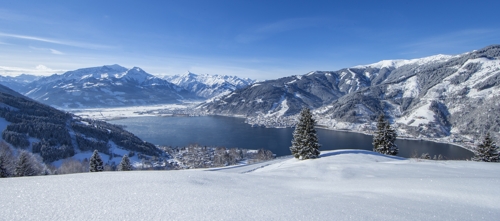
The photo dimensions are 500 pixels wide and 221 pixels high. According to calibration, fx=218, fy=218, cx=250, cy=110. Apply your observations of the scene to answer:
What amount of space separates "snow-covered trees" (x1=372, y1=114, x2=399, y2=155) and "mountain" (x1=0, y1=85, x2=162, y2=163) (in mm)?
65740

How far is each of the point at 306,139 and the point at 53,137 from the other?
78.1 metres

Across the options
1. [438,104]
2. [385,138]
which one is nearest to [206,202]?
[385,138]

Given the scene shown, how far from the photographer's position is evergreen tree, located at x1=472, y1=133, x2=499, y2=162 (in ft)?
72.8

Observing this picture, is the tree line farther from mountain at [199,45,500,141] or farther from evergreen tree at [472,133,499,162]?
mountain at [199,45,500,141]

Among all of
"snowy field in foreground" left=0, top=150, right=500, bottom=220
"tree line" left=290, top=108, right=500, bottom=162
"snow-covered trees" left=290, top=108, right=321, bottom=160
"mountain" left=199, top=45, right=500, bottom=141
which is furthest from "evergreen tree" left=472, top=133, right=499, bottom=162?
"mountain" left=199, top=45, right=500, bottom=141

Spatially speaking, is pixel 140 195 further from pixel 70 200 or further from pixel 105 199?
pixel 70 200

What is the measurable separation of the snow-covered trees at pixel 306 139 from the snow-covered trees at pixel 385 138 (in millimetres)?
10357

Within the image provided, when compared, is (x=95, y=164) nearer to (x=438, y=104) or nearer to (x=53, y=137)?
(x=53, y=137)

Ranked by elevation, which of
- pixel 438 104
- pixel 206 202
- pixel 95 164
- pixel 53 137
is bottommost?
pixel 53 137

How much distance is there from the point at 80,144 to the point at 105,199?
82.1 m

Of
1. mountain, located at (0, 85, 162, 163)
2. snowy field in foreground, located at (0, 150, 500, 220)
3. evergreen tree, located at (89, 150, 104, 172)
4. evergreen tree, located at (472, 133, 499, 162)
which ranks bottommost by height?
mountain, located at (0, 85, 162, 163)

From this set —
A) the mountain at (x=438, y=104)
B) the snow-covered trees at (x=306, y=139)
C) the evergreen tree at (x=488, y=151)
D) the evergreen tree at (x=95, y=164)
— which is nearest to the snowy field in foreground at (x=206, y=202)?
the snow-covered trees at (x=306, y=139)

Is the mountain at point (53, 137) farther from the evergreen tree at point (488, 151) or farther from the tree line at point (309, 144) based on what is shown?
the evergreen tree at point (488, 151)

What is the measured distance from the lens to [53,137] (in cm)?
6538
